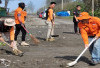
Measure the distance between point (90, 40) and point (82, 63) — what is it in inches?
26.8

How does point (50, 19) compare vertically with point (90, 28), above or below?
below

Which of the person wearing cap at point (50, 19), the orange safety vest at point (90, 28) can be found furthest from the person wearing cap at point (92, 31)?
the person wearing cap at point (50, 19)

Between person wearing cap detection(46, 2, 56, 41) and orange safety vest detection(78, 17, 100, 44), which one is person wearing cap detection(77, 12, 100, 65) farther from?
person wearing cap detection(46, 2, 56, 41)

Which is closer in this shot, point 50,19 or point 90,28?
point 90,28

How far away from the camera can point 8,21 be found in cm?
759

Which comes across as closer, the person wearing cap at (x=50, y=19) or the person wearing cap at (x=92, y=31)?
the person wearing cap at (x=92, y=31)

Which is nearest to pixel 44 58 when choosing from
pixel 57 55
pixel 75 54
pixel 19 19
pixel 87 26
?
pixel 57 55

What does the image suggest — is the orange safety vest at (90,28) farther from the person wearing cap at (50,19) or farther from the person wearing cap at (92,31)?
the person wearing cap at (50,19)

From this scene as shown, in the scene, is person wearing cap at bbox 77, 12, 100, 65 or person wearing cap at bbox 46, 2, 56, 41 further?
person wearing cap at bbox 46, 2, 56, 41

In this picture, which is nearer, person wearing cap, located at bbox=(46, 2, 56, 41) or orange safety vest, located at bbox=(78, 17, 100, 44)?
orange safety vest, located at bbox=(78, 17, 100, 44)

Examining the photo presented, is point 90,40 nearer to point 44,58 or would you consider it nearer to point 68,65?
point 68,65

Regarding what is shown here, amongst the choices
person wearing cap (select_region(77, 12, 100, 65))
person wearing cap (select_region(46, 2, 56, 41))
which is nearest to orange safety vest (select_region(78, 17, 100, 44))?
person wearing cap (select_region(77, 12, 100, 65))

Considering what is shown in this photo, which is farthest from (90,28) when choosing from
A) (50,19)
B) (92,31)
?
(50,19)

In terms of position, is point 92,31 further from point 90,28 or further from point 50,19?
point 50,19
